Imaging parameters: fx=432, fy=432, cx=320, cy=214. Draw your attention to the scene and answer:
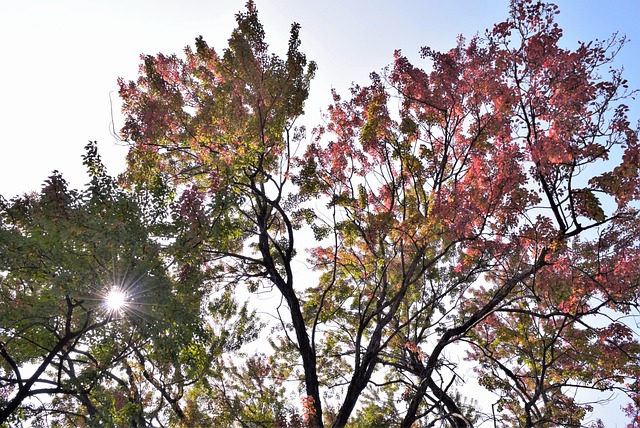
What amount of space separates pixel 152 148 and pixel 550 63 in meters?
7.64

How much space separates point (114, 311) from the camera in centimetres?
664

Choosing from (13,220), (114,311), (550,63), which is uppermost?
(550,63)

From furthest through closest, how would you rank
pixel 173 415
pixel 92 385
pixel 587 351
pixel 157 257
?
pixel 173 415 → pixel 587 351 → pixel 92 385 → pixel 157 257

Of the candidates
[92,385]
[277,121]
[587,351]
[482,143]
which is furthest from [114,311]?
[587,351]

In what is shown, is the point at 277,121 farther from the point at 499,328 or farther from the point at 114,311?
the point at 499,328

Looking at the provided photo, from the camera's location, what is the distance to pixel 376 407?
1396cm

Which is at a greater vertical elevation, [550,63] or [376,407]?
[550,63]

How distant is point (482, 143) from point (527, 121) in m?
1.38

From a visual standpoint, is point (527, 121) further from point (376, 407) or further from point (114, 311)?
point (376, 407)

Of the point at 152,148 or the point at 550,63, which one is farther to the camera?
the point at 152,148

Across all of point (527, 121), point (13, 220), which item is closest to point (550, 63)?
point (527, 121)

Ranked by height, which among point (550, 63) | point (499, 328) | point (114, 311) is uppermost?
point (550, 63)

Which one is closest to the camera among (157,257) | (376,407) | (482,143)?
(157,257)

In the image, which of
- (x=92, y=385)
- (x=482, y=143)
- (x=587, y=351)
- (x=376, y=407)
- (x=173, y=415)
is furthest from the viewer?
(x=376, y=407)
